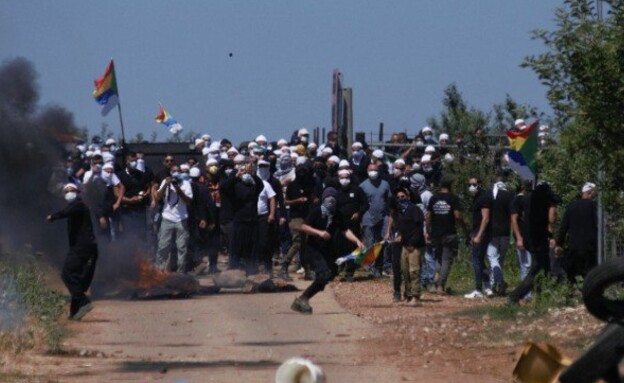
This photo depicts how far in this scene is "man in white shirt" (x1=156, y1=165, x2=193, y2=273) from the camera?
81.7ft

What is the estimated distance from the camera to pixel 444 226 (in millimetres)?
22453

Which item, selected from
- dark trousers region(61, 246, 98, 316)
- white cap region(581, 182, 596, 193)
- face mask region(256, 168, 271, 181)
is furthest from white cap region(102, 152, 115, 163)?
white cap region(581, 182, 596, 193)

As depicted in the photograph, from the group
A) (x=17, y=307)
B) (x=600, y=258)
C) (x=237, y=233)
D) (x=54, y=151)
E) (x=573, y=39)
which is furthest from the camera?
(x=237, y=233)

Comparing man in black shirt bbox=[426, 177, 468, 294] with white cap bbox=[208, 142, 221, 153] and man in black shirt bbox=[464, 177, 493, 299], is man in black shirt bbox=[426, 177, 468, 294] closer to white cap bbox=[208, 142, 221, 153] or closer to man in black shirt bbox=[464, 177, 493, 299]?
man in black shirt bbox=[464, 177, 493, 299]

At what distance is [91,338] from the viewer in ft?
54.1

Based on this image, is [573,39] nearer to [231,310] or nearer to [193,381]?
[193,381]

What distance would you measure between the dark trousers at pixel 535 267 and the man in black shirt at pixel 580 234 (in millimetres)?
407

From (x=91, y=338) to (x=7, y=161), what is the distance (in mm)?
5196

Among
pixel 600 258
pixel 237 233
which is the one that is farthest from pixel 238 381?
pixel 237 233

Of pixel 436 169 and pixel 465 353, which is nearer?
pixel 465 353

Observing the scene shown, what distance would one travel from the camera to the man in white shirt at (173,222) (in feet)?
81.7

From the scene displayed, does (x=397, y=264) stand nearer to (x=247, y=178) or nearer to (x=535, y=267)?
(x=535, y=267)

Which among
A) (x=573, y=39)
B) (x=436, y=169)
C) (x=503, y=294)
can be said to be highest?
(x=573, y=39)

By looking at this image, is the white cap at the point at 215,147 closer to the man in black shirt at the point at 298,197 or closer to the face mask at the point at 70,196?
the man in black shirt at the point at 298,197
